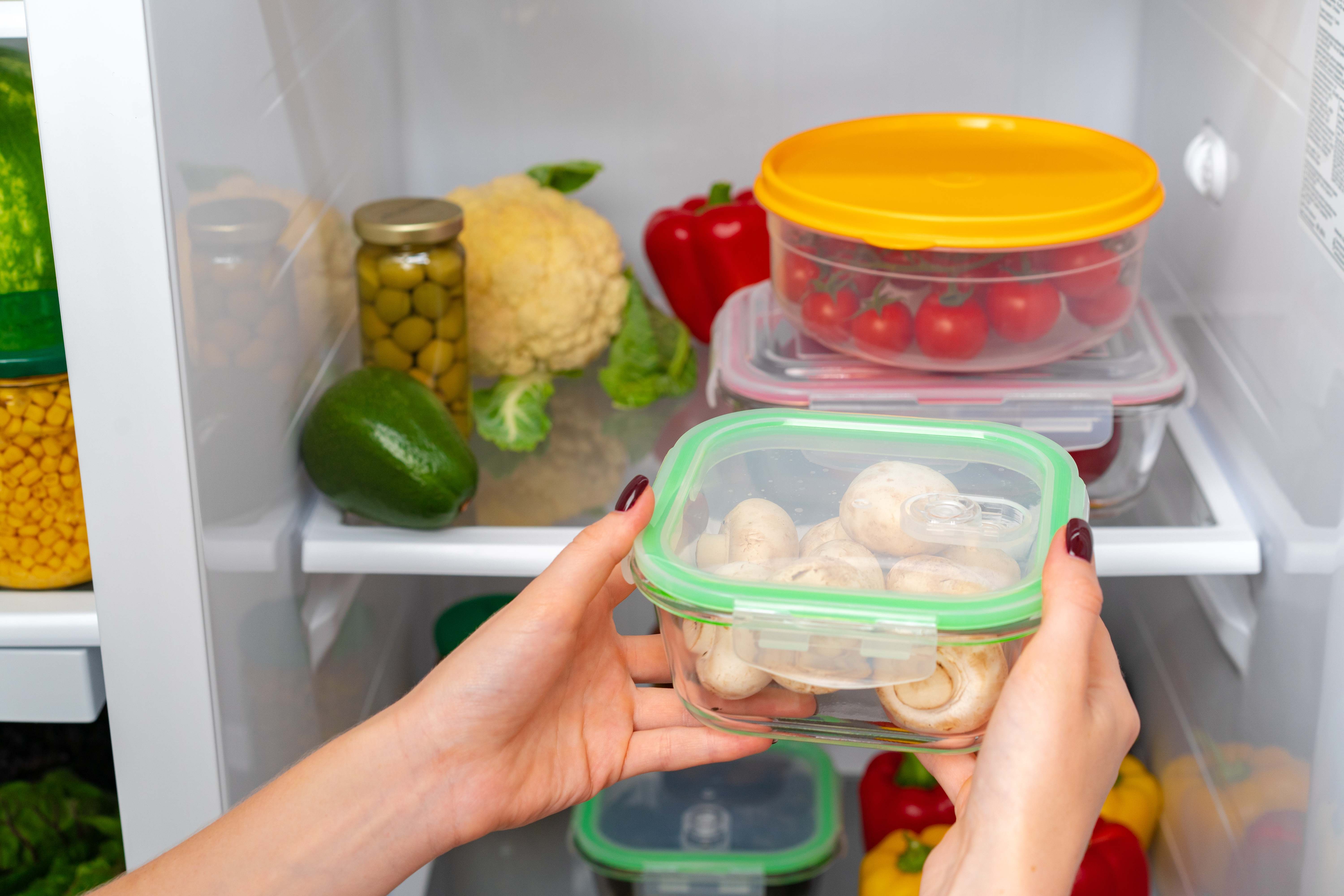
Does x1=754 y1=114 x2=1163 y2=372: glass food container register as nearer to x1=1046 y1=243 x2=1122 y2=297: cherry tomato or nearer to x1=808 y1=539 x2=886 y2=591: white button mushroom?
x1=1046 y1=243 x2=1122 y2=297: cherry tomato

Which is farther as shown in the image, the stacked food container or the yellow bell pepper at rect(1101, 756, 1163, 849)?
the yellow bell pepper at rect(1101, 756, 1163, 849)

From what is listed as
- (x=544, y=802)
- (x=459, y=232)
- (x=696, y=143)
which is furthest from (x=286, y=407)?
(x=696, y=143)

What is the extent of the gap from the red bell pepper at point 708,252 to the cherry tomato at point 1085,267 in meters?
0.33

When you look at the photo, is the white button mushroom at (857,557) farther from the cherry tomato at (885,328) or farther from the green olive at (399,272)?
the green olive at (399,272)

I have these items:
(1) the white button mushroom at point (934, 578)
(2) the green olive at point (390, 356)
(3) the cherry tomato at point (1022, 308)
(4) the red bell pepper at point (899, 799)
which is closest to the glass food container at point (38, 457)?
(2) the green olive at point (390, 356)

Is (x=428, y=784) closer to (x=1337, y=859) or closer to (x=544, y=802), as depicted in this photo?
(x=544, y=802)

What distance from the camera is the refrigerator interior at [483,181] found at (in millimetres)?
687

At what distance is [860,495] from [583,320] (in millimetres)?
569

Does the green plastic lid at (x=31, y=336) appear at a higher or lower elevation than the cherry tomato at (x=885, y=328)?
higher

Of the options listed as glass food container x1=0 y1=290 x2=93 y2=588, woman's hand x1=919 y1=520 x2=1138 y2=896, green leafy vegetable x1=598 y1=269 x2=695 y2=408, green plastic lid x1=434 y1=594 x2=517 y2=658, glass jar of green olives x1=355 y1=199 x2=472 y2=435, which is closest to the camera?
woman's hand x1=919 y1=520 x2=1138 y2=896

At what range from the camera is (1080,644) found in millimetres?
541

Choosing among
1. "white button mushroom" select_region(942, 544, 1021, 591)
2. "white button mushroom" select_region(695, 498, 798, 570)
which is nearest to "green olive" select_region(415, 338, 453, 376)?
"white button mushroom" select_region(695, 498, 798, 570)

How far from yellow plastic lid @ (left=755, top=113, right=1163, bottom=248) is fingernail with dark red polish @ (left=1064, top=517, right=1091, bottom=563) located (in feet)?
0.96

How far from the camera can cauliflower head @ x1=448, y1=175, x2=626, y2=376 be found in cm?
111
